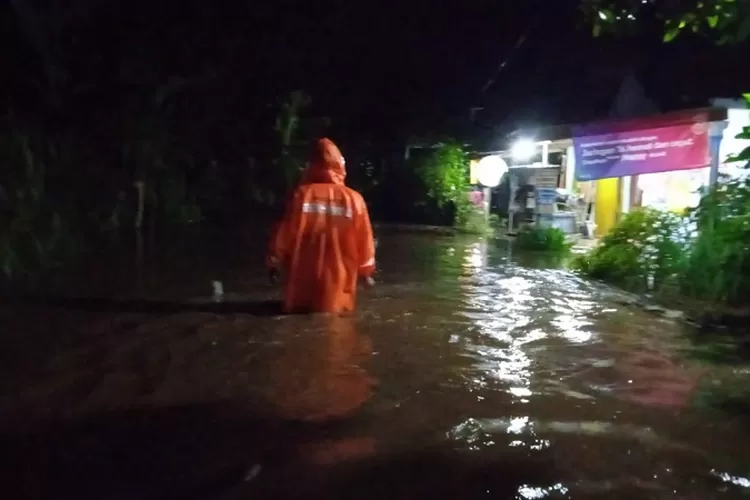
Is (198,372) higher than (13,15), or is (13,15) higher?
(13,15)

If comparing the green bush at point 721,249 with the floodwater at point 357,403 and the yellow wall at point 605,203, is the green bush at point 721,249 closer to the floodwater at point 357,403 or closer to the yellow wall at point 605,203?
the floodwater at point 357,403

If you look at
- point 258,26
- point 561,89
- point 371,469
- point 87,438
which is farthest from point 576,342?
point 561,89

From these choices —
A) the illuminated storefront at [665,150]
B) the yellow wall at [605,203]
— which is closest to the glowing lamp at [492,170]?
the yellow wall at [605,203]

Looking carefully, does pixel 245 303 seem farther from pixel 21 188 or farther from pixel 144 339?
pixel 21 188

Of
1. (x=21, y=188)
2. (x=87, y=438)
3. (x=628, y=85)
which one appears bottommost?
(x=87, y=438)

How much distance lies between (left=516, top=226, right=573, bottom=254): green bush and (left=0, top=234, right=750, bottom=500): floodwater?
6.92 m

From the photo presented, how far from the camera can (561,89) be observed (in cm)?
2888

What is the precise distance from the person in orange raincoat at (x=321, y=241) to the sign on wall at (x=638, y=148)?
719 centimetres

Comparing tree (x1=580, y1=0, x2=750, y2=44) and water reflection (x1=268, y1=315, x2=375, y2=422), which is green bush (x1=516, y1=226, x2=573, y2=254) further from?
tree (x1=580, y1=0, x2=750, y2=44)

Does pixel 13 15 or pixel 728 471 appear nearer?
pixel 728 471

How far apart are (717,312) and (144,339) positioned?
244 inches

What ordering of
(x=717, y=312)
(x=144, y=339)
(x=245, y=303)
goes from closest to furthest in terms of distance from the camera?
(x=144, y=339) < (x=717, y=312) < (x=245, y=303)

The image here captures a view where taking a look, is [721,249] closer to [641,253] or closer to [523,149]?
[641,253]

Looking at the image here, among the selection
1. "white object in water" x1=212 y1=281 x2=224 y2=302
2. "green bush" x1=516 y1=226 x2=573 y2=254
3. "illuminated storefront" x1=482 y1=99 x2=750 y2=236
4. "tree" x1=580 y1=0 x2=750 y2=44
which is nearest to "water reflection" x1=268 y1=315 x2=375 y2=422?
"white object in water" x1=212 y1=281 x2=224 y2=302
